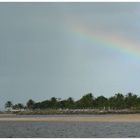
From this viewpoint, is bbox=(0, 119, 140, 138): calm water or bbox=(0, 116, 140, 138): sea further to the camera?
bbox=(0, 119, 140, 138): calm water

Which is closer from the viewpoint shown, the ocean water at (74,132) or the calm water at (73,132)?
the ocean water at (74,132)

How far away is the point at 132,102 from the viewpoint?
18925 cm

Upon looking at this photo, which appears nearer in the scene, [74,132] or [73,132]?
[73,132]

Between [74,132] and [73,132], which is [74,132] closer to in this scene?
[74,132]

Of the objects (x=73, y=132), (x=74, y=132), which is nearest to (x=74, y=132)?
(x=74, y=132)

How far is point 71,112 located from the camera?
199 metres

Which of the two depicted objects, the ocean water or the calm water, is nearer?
the ocean water

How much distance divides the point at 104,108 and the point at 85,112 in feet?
32.2

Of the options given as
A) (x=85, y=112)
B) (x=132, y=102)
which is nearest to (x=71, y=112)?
(x=85, y=112)

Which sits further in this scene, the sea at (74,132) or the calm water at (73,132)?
the calm water at (73,132)

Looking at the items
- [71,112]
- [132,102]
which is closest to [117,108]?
[132,102]

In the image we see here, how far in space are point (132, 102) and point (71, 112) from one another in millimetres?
23929

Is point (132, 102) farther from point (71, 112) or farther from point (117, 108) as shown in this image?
point (71, 112)

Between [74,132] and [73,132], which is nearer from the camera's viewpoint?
[73,132]
